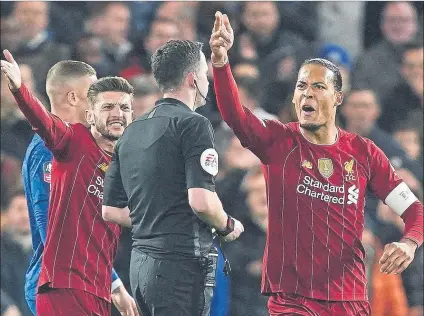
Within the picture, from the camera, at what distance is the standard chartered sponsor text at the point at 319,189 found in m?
6.59

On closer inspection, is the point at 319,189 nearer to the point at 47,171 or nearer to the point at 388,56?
the point at 47,171

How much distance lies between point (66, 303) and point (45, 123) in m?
0.99

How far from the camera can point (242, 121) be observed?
21.2 ft

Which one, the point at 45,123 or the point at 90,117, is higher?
the point at 90,117

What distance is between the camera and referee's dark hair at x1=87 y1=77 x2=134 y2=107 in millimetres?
6799

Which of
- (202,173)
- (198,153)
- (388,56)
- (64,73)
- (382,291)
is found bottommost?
(382,291)

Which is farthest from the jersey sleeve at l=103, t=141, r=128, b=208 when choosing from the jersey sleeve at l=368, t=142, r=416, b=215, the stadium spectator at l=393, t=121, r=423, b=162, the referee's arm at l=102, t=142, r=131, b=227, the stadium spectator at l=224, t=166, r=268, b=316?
the stadium spectator at l=393, t=121, r=423, b=162

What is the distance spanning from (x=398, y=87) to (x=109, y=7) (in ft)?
9.48

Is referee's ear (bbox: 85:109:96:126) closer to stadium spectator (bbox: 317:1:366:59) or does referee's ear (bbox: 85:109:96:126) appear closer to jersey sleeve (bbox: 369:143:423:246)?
jersey sleeve (bbox: 369:143:423:246)

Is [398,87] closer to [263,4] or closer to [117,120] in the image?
[263,4]

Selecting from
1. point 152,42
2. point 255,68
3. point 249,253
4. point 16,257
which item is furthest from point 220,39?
point 152,42

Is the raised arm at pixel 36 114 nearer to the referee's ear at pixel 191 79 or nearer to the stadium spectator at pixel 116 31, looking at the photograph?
the referee's ear at pixel 191 79

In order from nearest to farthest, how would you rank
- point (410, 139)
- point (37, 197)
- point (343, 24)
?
point (37, 197) → point (410, 139) → point (343, 24)

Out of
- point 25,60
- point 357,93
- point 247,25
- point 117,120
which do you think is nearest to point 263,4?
point 247,25
